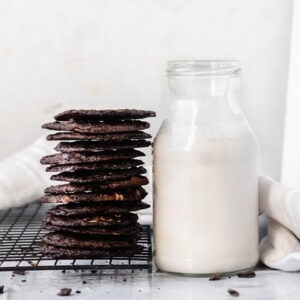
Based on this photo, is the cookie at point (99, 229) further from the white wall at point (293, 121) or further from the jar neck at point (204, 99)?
the white wall at point (293, 121)

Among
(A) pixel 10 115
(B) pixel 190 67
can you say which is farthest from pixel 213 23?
(B) pixel 190 67

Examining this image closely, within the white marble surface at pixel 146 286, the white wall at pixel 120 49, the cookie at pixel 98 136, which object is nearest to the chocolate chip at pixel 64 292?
the white marble surface at pixel 146 286

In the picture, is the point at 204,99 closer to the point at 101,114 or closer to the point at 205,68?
the point at 205,68

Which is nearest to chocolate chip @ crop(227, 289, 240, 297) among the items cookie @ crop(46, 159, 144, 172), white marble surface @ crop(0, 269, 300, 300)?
white marble surface @ crop(0, 269, 300, 300)

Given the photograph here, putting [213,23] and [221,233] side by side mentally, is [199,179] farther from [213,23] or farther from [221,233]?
[213,23]

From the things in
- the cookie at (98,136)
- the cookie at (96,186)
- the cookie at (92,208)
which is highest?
the cookie at (98,136)

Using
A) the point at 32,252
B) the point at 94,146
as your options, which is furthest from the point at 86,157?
the point at 32,252

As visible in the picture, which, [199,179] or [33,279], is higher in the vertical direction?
[199,179]
